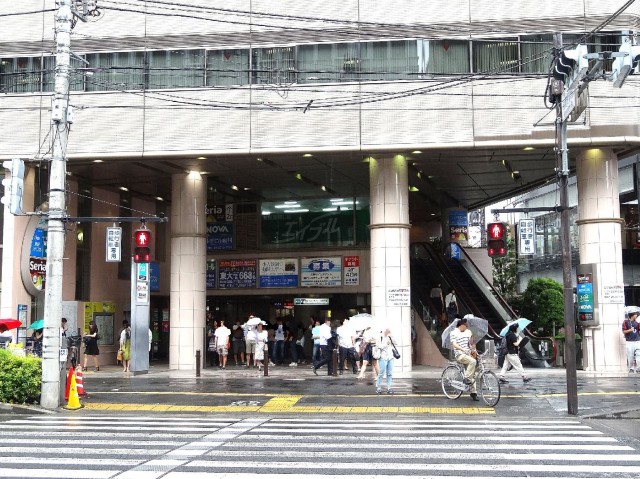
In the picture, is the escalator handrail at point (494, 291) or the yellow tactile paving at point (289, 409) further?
the escalator handrail at point (494, 291)

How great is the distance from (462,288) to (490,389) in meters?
17.3

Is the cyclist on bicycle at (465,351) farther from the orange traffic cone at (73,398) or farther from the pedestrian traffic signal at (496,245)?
the orange traffic cone at (73,398)

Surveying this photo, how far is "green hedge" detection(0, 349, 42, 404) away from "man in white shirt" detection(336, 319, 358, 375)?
9.90 meters

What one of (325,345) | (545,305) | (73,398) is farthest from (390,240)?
(545,305)

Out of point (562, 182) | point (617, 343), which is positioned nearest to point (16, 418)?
point (562, 182)

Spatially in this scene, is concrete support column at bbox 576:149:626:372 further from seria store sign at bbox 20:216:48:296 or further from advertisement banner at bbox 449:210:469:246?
seria store sign at bbox 20:216:48:296

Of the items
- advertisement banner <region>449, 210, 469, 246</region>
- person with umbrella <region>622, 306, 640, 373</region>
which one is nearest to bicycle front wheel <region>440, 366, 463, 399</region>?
person with umbrella <region>622, 306, 640, 373</region>

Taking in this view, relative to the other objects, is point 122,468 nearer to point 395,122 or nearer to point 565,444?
point 565,444

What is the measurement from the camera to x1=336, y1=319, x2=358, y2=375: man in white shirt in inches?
950

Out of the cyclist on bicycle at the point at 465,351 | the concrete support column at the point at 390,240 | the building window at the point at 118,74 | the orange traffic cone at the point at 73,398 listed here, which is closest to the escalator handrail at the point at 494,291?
the concrete support column at the point at 390,240

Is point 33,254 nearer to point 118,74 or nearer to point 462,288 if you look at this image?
point 118,74

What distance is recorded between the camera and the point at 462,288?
33.7 meters

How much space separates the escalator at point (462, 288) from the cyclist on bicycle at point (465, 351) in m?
11.5

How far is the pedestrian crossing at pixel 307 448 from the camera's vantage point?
31.0 feet
